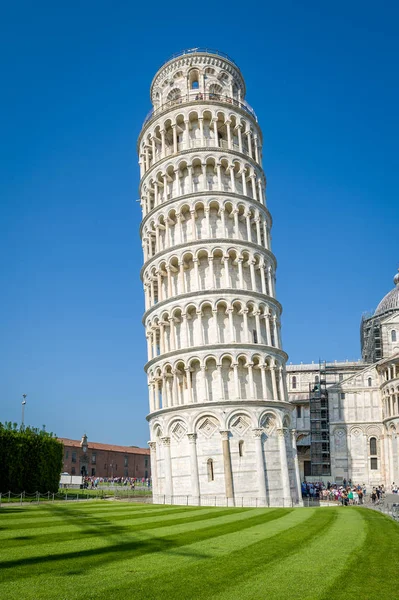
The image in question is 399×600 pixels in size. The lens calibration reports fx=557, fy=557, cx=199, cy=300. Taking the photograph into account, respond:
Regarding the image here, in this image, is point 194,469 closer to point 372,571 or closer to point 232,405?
point 232,405

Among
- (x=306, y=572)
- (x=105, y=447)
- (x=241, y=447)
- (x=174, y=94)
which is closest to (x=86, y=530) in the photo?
(x=306, y=572)

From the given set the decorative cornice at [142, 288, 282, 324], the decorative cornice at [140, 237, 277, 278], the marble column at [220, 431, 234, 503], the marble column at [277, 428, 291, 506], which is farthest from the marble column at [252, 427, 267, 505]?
the decorative cornice at [140, 237, 277, 278]

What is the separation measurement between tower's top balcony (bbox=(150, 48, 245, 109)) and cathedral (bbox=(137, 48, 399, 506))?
5.3 inches

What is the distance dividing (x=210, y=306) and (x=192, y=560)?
101ft

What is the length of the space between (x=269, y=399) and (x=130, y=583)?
32.5 meters

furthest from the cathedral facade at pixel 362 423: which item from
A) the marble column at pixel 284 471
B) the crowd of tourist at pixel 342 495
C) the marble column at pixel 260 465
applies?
the marble column at pixel 260 465

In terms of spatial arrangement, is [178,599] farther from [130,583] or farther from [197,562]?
[197,562]

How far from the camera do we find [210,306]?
43312 millimetres

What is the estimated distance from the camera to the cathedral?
4022cm

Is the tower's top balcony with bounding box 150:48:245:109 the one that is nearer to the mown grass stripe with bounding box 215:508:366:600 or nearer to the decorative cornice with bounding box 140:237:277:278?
the decorative cornice with bounding box 140:237:277:278

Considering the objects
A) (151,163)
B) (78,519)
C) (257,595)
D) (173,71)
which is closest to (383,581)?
(257,595)

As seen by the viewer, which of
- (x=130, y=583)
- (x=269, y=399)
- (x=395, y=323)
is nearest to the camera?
(x=130, y=583)

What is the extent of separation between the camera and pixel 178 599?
31.4 feet

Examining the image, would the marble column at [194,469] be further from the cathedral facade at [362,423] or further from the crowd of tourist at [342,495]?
the cathedral facade at [362,423]
